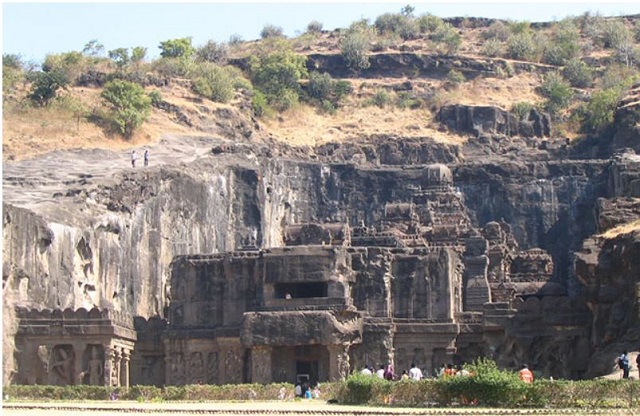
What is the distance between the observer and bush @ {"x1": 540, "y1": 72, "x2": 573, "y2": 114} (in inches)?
5260

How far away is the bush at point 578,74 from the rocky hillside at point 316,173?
0.73 metres

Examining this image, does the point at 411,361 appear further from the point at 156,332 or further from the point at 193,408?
the point at 193,408

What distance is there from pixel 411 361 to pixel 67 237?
1823 cm

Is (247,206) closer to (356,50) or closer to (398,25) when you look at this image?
(356,50)

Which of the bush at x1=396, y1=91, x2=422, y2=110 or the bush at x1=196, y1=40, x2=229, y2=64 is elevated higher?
the bush at x1=196, y1=40, x2=229, y2=64

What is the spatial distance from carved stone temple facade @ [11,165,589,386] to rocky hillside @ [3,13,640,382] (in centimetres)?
245

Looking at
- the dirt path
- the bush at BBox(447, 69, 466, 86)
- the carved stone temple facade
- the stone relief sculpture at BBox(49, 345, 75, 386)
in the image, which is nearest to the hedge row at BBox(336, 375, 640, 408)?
the carved stone temple facade

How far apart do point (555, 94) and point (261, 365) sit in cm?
6244

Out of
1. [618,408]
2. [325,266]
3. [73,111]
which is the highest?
[73,111]

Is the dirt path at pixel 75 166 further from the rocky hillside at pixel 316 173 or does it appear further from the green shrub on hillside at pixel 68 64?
the green shrub on hillside at pixel 68 64

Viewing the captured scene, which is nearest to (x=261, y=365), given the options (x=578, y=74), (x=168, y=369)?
(x=168, y=369)

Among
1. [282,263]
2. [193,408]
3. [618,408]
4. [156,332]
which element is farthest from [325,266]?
[618,408]

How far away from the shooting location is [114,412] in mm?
47406

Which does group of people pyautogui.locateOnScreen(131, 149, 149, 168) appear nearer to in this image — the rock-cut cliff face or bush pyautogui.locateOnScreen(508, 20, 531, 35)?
the rock-cut cliff face
